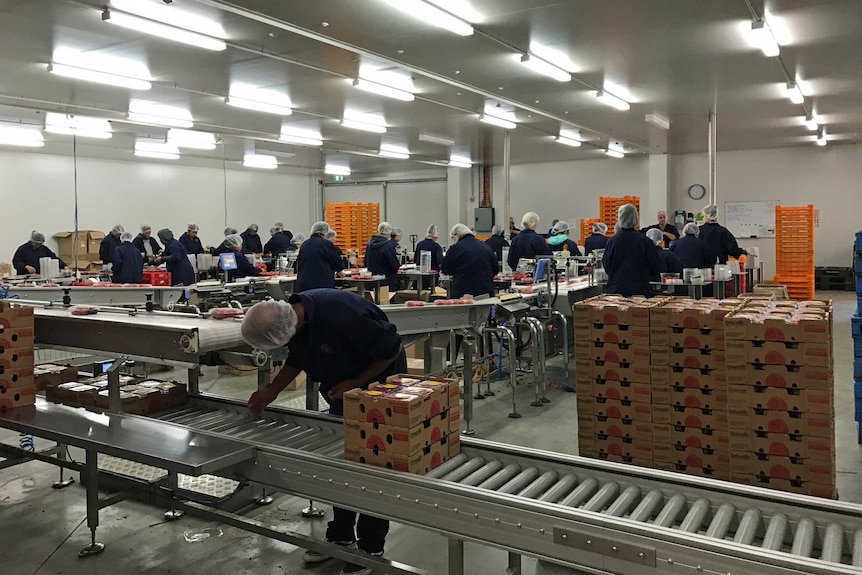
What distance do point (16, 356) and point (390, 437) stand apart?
213 centimetres

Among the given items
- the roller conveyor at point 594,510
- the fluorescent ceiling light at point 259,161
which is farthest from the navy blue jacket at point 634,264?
the fluorescent ceiling light at point 259,161

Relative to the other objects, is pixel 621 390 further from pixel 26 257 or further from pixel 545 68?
pixel 26 257

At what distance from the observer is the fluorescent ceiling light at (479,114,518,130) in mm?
11046

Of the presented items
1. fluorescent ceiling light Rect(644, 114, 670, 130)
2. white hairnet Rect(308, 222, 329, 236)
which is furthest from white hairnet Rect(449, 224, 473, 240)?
fluorescent ceiling light Rect(644, 114, 670, 130)

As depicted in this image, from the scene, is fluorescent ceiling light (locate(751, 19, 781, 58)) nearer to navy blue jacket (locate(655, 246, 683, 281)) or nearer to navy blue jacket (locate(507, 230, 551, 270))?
navy blue jacket (locate(655, 246, 683, 281))

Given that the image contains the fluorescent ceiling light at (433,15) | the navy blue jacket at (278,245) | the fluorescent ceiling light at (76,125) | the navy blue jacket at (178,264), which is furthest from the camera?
the navy blue jacket at (278,245)

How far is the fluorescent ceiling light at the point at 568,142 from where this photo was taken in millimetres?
13527

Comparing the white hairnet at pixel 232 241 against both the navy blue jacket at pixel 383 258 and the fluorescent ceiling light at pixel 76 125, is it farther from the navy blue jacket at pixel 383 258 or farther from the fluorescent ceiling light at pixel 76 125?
the fluorescent ceiling light at pixel 76 125

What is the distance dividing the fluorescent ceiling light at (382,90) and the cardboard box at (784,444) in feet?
21.4

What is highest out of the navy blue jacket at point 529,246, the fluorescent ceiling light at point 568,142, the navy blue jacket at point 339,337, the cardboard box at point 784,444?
the fluorescent ceiling light at point 568,142

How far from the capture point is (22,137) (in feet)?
37.0

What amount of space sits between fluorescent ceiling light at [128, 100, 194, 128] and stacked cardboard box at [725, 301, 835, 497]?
29.3 ft

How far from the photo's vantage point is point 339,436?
2826mm

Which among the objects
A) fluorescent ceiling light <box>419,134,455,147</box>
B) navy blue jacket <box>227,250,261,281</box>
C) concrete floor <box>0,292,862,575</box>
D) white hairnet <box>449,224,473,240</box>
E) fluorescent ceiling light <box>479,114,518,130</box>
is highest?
fluorescent ceiling light <box>419,134,455,147</box>
